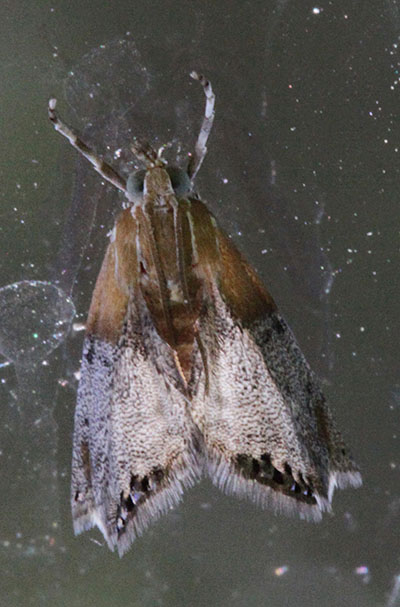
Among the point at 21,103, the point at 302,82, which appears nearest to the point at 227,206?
the point at 302,82

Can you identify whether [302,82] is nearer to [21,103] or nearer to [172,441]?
[21,103]

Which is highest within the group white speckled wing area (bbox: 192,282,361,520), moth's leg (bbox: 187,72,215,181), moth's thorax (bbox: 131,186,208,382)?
moth's leg (bbox: 187,72,215,181)

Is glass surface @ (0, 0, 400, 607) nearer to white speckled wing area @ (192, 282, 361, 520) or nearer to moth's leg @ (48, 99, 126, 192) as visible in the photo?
moth's leg @ (48, 99, 126, 192)

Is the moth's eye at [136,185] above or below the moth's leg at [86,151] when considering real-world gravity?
below

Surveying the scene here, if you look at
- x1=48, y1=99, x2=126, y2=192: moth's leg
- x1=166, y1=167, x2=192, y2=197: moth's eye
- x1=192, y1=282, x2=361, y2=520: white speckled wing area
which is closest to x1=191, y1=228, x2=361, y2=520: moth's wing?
x1=192, y1=282, x2=361, y2=520: white speckled wing area

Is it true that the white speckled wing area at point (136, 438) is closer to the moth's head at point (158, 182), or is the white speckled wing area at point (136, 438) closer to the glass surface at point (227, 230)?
the moth's head at point (158, 182)

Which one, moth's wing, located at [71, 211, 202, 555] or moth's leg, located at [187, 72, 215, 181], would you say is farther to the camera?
moth's leg, located at [187, 72, 215, 181]

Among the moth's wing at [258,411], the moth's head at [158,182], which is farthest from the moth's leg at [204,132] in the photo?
the moth's wing at [258,411]
